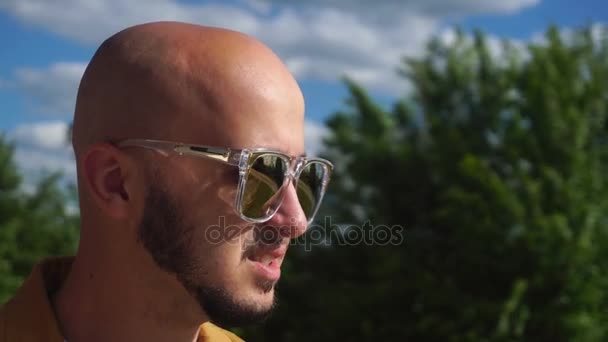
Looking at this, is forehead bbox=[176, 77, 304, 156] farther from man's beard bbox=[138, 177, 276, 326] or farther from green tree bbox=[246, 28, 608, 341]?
green tree bbox=[246, 28, 608, 341]

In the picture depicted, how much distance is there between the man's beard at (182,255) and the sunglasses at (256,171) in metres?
0.11

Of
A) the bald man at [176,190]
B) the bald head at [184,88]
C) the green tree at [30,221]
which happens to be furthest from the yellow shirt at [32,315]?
the green tree at [30,221]

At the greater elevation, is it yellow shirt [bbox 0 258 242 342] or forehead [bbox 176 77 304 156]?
forehead [bbox 176 77 304 156]

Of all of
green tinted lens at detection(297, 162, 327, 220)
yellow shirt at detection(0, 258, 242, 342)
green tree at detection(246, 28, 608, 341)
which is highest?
green tree at detection(246, 28, 608, 341)

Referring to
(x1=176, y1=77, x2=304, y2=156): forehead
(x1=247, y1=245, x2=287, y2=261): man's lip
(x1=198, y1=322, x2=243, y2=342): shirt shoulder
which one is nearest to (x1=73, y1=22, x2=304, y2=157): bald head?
(x1=176, y1=77, x2=304, y2=156): forehead

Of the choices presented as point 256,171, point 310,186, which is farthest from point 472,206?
point 256,171

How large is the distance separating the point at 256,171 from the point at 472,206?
6174 millimetres

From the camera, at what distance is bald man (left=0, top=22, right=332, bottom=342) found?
1.97 m

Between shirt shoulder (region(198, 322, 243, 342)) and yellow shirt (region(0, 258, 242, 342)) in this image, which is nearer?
yellow shirt (region(0, 258, 242, 342))

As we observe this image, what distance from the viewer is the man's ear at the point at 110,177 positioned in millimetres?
2004

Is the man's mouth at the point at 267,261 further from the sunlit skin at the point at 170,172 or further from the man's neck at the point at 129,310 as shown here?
the man's neck at the point at 129,310

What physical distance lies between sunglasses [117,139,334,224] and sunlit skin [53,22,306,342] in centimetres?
2

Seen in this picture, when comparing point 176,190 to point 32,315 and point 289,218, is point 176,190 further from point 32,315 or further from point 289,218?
point 32,315

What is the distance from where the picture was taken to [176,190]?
1972mm
